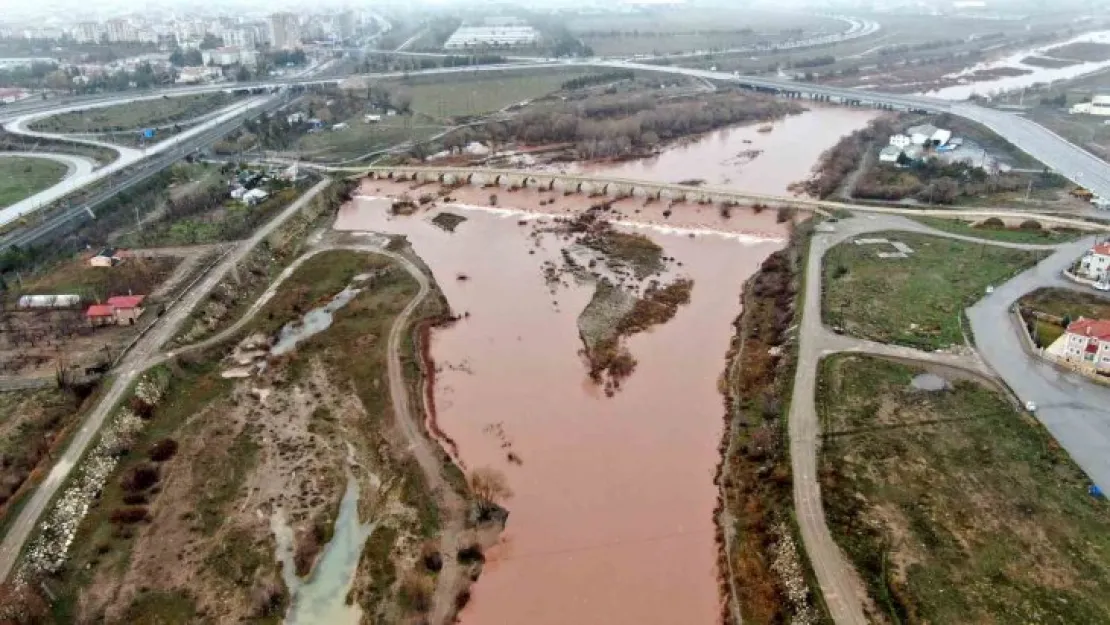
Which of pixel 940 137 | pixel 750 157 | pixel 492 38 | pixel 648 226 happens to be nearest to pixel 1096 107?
pixel 940 137

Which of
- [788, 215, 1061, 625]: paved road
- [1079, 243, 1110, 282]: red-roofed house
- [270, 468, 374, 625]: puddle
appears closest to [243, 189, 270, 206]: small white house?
[270, 468, 374, 625]: puddle

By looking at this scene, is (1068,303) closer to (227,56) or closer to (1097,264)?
(1097,264)

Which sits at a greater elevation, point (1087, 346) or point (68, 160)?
point (68, 160)

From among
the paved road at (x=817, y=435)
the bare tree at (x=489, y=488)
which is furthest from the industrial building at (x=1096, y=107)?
the bare tree at (x=489, y=488)

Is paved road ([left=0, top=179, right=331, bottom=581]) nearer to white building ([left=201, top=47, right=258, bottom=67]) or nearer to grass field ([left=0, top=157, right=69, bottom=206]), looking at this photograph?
grass field ([left=0, top=157, right=69, bottom=206])

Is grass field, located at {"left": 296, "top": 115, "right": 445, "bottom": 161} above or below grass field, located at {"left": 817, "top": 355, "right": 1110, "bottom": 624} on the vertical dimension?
above

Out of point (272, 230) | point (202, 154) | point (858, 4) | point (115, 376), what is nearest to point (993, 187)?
point (272, 230)
